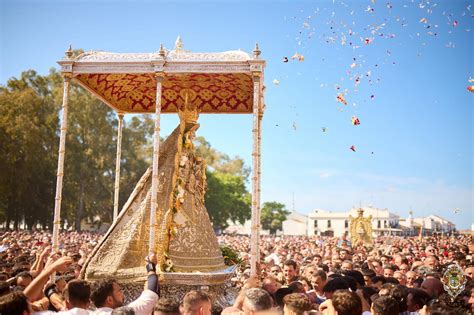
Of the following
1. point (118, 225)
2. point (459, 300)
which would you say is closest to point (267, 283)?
point (459, 300)

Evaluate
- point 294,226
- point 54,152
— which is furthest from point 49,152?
point 294,226

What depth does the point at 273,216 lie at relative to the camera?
9581 cm

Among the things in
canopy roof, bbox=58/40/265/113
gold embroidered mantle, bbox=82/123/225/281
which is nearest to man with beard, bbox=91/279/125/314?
gold embroidered mantle, bbox=82/123/225/281

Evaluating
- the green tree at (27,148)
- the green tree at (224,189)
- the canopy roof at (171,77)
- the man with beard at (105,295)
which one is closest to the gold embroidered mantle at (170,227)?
the canopy roof at (171,77)

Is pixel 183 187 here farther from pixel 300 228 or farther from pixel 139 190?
pixel 300 228

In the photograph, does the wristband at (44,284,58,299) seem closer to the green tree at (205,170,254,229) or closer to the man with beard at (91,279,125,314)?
the man with beard at (91,279,125,314)

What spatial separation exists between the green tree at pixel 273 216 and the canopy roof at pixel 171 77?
274 feet

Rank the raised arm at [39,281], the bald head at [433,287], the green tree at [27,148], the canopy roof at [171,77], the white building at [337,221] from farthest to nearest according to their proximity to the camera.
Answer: the white building at [337,221] → the green tree at [27,148] → the canopy roof at [171,77] → the bald head at [433,287] → the raised arm at [39,281]

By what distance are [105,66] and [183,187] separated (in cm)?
319

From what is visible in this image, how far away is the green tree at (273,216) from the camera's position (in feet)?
312

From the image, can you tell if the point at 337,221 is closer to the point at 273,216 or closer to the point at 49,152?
the point at 273,216

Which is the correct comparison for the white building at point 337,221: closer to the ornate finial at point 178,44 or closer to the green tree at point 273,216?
the green tree at point 273,216

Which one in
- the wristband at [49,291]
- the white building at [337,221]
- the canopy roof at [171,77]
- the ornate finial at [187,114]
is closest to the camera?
the wristband at [49,291]

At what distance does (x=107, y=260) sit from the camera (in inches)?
378
